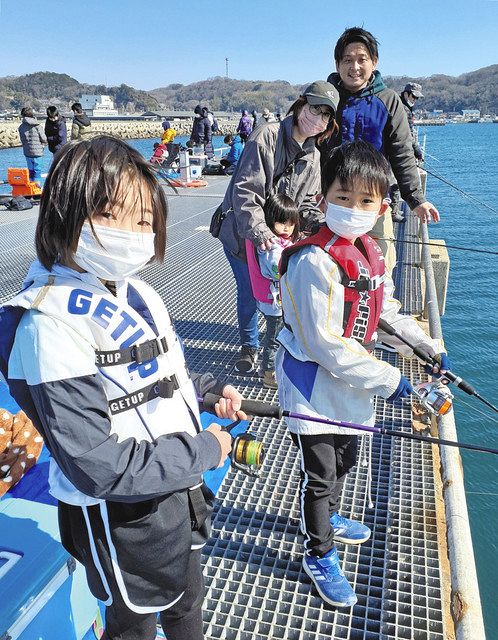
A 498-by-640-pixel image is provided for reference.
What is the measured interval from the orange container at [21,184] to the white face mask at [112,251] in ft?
32.3

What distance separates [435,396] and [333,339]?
1.93ft

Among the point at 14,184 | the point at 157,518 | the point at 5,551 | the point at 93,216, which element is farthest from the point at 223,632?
the point at 14,184

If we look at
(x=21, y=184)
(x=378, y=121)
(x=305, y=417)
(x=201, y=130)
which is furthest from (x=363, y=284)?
(x=201, y=130)

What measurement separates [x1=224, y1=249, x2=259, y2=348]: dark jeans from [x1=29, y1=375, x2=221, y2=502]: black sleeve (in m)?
2.48

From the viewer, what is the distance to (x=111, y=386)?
45.5 inches

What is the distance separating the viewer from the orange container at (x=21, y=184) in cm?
994

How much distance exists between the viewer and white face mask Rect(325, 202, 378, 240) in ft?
6.14

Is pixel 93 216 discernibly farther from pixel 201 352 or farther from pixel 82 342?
pixel 201 352

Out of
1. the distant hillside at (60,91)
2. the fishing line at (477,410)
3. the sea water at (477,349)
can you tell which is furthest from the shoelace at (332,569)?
the distant hillside at (60,91)

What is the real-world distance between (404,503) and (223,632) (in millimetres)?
1092

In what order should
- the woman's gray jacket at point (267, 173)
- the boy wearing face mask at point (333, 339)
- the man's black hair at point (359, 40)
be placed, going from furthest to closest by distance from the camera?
the woman's gray jacket at point (267, 173) < the man's black hair at point (359, 40) < the boy wearing face mask at point (333, 339)

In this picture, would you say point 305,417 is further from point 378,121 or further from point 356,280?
point 378,121

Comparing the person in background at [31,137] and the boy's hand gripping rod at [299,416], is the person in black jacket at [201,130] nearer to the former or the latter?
the person in background at [31,137]

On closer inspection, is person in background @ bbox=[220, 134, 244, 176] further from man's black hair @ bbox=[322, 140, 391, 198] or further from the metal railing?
man's black hair @ bbox=[322, 140, 391, 198]
